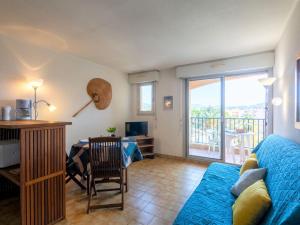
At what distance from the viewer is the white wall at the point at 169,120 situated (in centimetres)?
433

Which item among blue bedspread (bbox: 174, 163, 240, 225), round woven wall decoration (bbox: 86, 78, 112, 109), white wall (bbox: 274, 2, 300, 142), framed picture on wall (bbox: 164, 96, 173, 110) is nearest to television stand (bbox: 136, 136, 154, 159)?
framed picture on wall (bbox: 164, 96, 173, 110)

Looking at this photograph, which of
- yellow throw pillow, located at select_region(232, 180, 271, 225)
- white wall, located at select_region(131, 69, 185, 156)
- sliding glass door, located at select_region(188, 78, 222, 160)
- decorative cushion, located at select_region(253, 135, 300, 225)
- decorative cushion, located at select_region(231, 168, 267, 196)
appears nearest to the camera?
decorative cushion, located at select_region(253, 135, 300, 225)

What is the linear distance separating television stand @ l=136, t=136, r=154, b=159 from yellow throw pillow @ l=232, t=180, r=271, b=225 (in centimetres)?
325

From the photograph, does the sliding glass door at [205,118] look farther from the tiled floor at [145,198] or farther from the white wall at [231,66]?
the tiled floor at [145,198]

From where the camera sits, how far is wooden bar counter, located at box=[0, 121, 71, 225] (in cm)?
164

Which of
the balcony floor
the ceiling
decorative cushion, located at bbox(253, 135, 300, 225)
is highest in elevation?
the ceiling

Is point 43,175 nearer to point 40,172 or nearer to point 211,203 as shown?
point 40,172

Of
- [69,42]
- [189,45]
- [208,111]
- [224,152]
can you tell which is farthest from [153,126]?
[69,42]

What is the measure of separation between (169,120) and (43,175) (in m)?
3.18

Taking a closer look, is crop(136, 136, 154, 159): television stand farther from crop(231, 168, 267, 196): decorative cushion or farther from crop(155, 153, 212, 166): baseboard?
crop(231, 168, 267, 196): decorative cushion

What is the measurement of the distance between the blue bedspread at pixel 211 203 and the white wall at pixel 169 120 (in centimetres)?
223

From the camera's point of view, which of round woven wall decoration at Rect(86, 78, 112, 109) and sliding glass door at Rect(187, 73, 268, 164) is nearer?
sliding glass door at Rect(187, 73, 268, 164)

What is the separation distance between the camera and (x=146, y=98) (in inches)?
194

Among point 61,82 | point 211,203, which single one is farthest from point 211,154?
point 61,82
